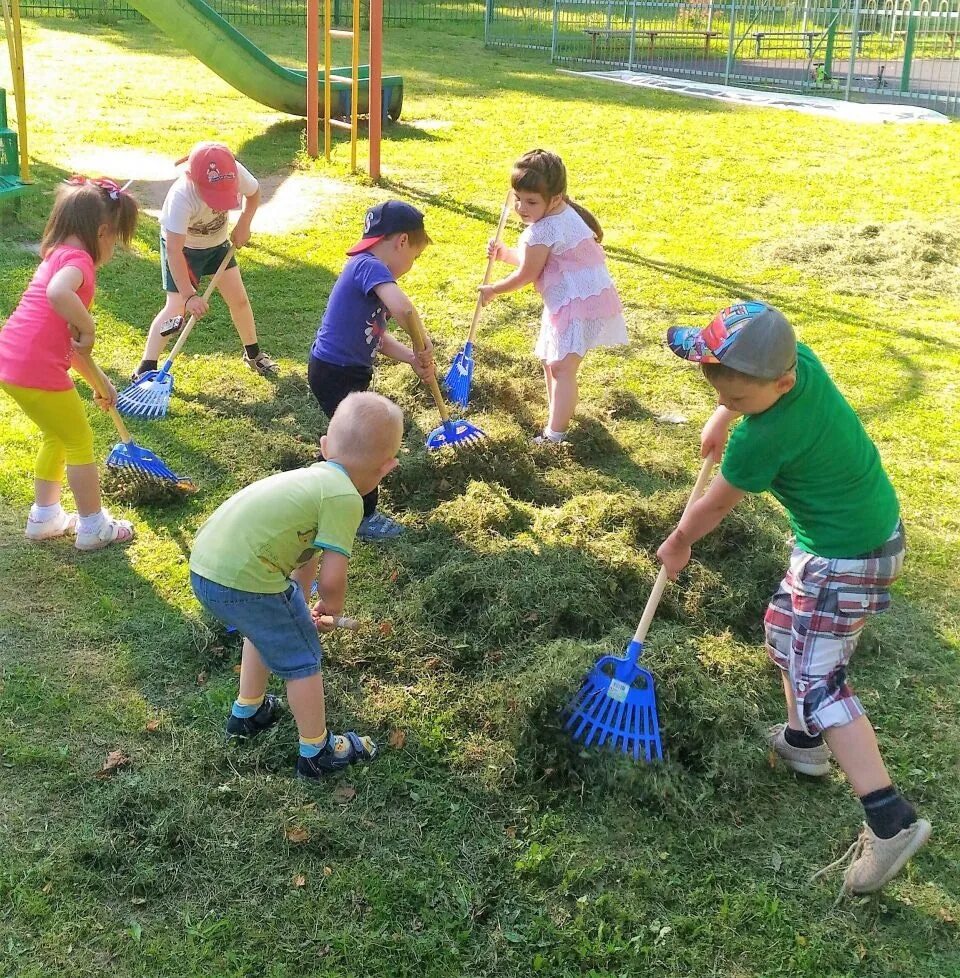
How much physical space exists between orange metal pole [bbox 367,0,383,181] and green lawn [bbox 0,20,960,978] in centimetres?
339

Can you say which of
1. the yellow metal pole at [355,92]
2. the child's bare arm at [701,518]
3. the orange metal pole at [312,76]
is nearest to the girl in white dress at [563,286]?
the child's bare arm at [701,518]

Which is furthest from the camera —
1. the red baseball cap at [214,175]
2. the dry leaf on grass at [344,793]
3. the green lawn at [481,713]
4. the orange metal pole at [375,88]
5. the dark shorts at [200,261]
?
the orange metal pole at [375,88]

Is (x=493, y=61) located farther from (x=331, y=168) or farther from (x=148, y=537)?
(x=148, y=537)

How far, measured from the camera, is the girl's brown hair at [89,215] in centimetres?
459

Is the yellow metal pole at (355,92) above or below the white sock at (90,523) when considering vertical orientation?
above

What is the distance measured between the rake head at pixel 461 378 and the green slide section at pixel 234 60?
25.7 feet

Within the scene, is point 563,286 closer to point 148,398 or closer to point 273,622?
point 148,398

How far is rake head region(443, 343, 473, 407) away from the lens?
615cm

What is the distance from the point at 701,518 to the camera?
321 centimetres

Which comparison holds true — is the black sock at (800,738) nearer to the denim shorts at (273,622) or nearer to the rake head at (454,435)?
the denim shorts at (273,622)

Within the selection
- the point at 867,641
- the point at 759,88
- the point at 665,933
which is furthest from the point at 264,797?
the point at 759,88

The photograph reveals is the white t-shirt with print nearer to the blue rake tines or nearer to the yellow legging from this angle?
the blue rake tines

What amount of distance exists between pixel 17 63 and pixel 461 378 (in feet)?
20.1

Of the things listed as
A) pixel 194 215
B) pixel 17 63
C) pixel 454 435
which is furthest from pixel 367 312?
pixel 17 63
